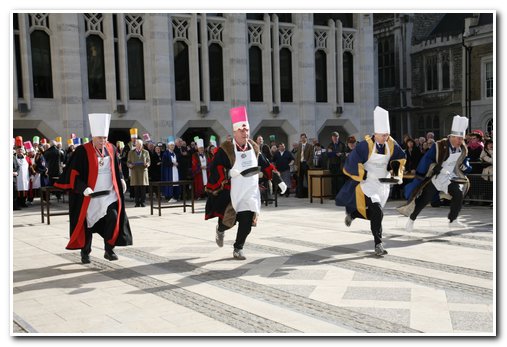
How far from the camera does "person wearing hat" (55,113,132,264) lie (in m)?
7.86

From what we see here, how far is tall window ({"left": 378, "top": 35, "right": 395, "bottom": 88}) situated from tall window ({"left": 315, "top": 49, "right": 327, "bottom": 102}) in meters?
13.2

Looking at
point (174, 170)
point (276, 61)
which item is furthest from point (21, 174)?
point (276, 61)

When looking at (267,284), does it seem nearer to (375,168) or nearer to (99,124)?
(375,168)

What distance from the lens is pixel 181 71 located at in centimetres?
2561

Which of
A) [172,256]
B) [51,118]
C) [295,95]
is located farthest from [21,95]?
[172,256]

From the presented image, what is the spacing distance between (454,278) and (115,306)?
3711 mm

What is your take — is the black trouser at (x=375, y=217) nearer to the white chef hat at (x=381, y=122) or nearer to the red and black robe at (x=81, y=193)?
the white chef hat at (x=381, y=122)

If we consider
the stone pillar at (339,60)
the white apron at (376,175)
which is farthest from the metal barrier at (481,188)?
the stone pillar at (339,60)

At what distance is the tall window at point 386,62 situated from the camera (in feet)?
134

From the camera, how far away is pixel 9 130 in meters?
4.37

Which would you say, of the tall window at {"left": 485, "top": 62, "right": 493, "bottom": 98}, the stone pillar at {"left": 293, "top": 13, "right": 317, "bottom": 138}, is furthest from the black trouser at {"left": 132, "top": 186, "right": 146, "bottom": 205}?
the tall window at {"left": 485, "top": 62, "right": 493, "bottom": 98}

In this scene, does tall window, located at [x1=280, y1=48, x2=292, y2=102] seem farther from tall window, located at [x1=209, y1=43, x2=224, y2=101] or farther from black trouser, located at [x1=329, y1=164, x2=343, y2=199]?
black trouser, located at [x1=329, y1=164, x2=343, y2=199]

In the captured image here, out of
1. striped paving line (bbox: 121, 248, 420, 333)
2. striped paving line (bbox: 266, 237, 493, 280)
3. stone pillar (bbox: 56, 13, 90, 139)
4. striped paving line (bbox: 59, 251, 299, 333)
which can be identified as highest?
stone pillar (bbox: 56, 13, 90, 139)

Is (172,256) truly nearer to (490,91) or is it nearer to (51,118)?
(51,118)
